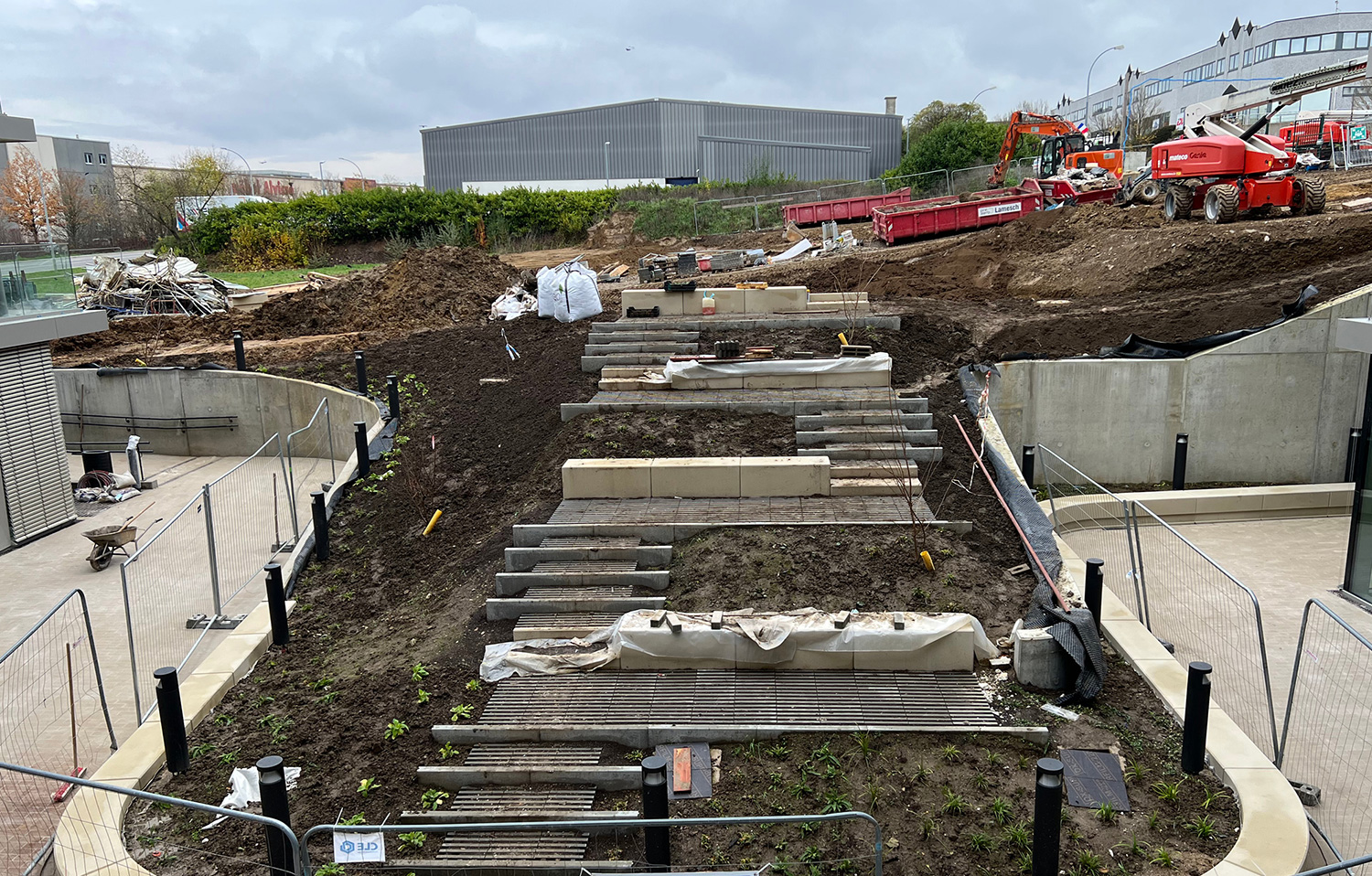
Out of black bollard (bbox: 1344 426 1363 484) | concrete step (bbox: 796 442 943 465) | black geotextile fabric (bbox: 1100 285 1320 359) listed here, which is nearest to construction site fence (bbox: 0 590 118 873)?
concrete step (bbox: 796 442 943 465)

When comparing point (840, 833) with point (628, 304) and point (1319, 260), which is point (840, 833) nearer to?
point (628, 304)

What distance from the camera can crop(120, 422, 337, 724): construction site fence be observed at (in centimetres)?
1045

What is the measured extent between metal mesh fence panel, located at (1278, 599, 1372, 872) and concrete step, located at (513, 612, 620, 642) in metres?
5.50

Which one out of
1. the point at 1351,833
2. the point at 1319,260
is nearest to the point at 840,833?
the point at 1351,833

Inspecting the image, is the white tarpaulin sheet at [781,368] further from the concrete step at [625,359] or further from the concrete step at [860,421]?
the concrete step at [860,421]

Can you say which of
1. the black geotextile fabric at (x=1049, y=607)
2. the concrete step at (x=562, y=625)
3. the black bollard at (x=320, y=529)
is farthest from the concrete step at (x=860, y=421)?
the black bollard at (x=320, y=529)

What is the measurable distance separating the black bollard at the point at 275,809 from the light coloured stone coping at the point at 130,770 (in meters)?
0.87

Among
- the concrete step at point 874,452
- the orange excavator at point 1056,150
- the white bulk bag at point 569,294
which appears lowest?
the concrete step at point 874,452

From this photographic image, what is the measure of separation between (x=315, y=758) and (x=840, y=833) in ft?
13.1

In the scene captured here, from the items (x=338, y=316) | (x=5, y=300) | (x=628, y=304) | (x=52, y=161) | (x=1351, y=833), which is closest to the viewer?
(x=1351, y=833)

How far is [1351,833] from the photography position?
653 centimetres

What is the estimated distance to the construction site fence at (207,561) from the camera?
34.3 feet

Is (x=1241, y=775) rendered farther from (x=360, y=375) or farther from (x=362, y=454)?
(x=360, y=375)

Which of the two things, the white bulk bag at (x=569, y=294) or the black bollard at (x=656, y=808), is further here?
the white bulk bag at (x=569, y=294)
